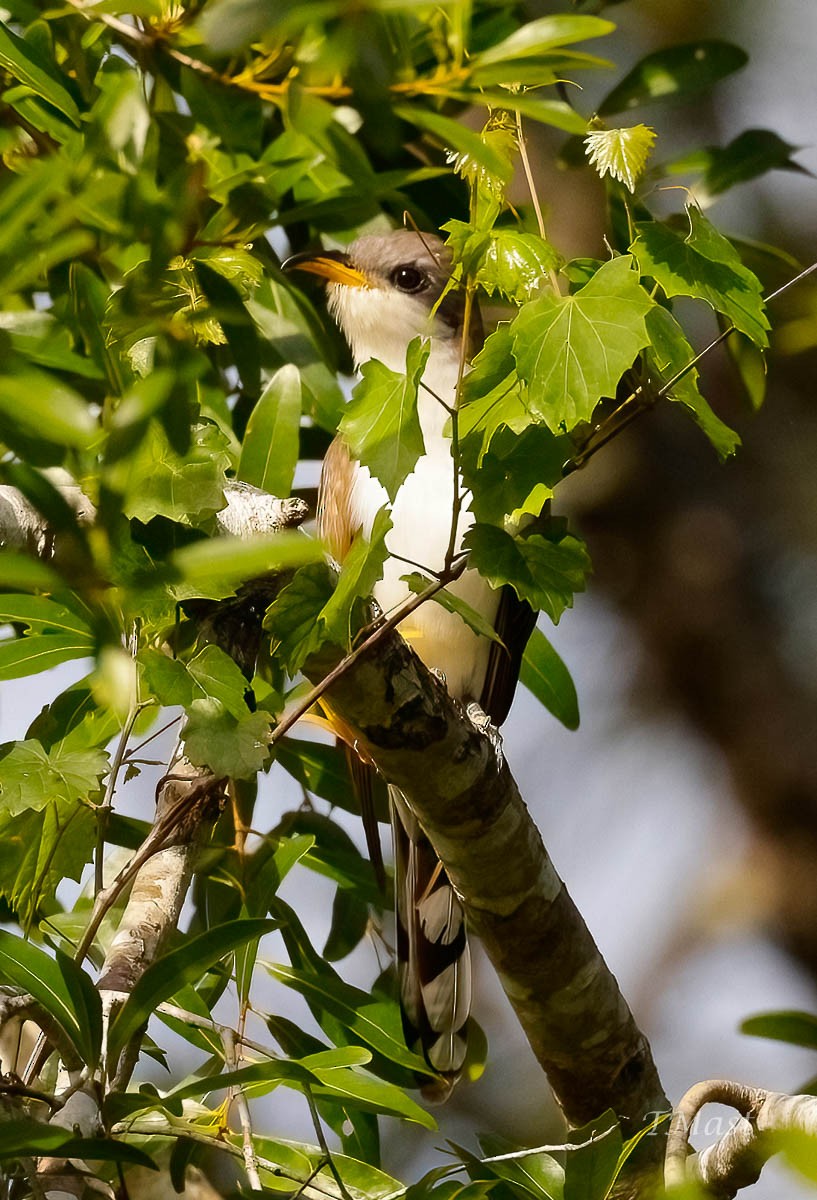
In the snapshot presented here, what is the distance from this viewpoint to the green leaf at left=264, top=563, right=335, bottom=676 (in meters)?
1.73

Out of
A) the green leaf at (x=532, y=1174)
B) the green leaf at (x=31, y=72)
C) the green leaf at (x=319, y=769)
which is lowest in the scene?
the green leaf at (x=532, y=1174)

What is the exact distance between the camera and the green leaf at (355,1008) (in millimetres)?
2412

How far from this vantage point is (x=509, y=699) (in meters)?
3.69

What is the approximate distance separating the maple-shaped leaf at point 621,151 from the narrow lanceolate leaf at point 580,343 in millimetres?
173

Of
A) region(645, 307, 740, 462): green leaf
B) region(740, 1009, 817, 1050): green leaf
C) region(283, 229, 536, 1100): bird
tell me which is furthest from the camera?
region(283, 229, 536, 1100): bird

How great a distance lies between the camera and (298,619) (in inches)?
68.7

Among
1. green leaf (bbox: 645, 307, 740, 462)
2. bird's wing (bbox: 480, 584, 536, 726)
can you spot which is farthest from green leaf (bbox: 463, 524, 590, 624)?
bird's wing (bbox: 480, 584, 536, 726)

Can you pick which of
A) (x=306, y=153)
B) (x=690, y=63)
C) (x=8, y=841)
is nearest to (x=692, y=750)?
(x=690, y=63)

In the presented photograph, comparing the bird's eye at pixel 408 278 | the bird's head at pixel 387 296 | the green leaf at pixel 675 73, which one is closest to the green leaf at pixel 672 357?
the green leaf at pixel 675 73

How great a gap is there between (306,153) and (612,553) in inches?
85.7

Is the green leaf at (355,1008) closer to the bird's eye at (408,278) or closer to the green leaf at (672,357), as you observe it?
the green leaf at (672,357)

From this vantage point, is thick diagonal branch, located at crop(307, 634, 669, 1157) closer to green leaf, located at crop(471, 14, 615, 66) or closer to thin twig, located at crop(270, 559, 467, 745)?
thin twig, located at crop(270, 559, 467, 745)

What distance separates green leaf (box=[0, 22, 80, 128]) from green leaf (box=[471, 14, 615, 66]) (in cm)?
73

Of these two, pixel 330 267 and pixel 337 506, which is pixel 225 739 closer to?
pixel 337 506
